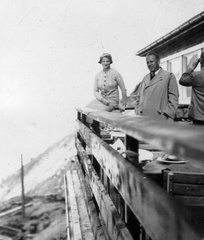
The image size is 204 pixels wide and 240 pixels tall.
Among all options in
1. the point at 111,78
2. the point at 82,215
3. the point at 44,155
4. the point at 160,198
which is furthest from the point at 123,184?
the point at 44,155

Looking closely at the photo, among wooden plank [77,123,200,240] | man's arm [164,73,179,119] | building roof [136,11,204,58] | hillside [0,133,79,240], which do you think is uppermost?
building roof [136,11,204,58]

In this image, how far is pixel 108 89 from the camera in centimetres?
527

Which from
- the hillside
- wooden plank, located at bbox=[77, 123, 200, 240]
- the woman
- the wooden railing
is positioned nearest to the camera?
the wooden railing

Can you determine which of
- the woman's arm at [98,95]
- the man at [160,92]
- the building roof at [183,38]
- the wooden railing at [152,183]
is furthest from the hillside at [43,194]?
the wooden railing at [152,183]

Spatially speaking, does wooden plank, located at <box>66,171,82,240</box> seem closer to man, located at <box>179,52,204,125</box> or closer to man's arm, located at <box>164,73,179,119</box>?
man's arm, located at <box>164,73,179,119</box>

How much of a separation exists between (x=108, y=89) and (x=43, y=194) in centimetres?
2351

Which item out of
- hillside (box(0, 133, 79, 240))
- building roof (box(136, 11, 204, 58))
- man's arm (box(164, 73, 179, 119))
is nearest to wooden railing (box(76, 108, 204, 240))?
man's arm (box(164, 73, 179, 119))

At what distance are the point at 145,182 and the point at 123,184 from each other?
404 mm

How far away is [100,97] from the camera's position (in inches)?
208

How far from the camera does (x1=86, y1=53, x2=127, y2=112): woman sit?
517cm

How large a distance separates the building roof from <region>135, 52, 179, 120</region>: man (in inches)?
180

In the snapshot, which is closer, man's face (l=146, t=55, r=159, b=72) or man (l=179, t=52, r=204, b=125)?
man (l=179, t=52, r=204, b=125)

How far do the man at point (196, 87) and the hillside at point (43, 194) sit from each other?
484 inches

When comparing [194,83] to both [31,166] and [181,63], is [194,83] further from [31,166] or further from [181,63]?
[31,166]
